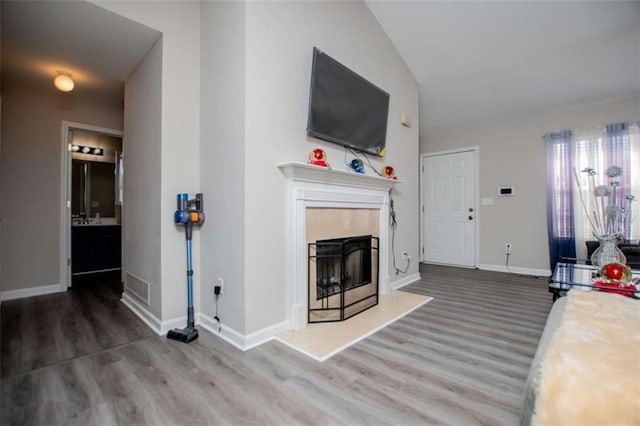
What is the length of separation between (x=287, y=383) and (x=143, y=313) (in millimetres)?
1705

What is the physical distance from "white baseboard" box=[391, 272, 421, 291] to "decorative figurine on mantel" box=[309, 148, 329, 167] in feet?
6.18

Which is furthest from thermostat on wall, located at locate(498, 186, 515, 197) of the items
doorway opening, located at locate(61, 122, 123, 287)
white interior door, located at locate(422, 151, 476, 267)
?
doorway opening, located at locate(61, 122, 123, 287)

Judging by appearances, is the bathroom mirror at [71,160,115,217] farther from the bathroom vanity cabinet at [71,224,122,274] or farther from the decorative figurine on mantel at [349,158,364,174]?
the decorative figurine on mantel at [349,158,364,174]

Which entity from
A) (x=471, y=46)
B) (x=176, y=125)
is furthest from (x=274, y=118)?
(x=471, y=46)

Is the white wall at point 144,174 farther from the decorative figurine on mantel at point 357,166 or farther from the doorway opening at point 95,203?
the decorative figurine on mantel at point 357,166

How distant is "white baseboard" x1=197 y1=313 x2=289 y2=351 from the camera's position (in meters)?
2.01

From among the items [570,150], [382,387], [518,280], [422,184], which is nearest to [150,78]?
[382,387]

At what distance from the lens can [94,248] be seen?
4.35 m

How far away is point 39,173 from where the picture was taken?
10.7ft

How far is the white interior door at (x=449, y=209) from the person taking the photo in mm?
4953

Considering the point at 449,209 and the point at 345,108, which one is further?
the point at 449,209

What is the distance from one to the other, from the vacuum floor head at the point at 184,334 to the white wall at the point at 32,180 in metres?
2.33

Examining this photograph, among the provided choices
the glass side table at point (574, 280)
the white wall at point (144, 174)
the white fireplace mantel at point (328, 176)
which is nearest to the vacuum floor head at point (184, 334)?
the white wall at point (144, 174)

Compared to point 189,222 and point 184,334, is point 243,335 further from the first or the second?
point 189,222
